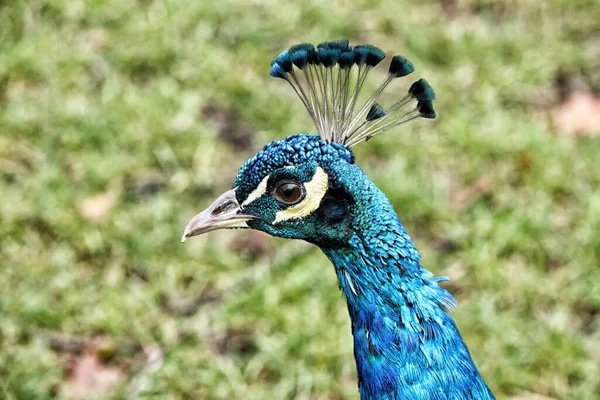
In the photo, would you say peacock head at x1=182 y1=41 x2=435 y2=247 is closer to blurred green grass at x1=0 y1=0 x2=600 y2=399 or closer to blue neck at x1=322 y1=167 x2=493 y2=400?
blue neck at x1=322 y1=167 x2=493 y2=400

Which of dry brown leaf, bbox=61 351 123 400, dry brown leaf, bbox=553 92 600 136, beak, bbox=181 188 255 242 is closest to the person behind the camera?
beak, bbox=181 188 255 242

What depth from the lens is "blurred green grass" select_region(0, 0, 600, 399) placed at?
2.23 m

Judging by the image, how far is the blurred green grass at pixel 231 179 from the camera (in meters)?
2.23

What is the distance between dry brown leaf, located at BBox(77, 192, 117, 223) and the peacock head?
1.26m

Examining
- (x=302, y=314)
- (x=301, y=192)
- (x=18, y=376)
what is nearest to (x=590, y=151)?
(x=302, y=314)

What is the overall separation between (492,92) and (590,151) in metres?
0.49

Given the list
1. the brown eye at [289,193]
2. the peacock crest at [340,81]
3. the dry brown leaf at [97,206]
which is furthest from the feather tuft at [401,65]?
the dry brown leaf at [97,206]

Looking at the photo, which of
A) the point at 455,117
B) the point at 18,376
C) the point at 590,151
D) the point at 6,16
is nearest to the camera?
the point at 18,376

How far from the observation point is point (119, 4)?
348 cm

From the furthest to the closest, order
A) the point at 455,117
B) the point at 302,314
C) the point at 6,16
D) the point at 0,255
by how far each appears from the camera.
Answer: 1. the point at 6,16
2. the point at 455,117
3. the point at 0,255
4. the point at 302,314

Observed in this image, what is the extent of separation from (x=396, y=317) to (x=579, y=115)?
194cm

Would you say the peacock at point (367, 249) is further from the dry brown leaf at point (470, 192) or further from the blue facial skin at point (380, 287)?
the dry brown leaf at point (470, 192)

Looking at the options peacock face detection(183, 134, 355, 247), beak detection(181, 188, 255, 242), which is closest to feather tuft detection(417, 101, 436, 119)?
peacock face detection(183, 134, 355, 247)

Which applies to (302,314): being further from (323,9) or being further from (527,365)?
(323,9)
